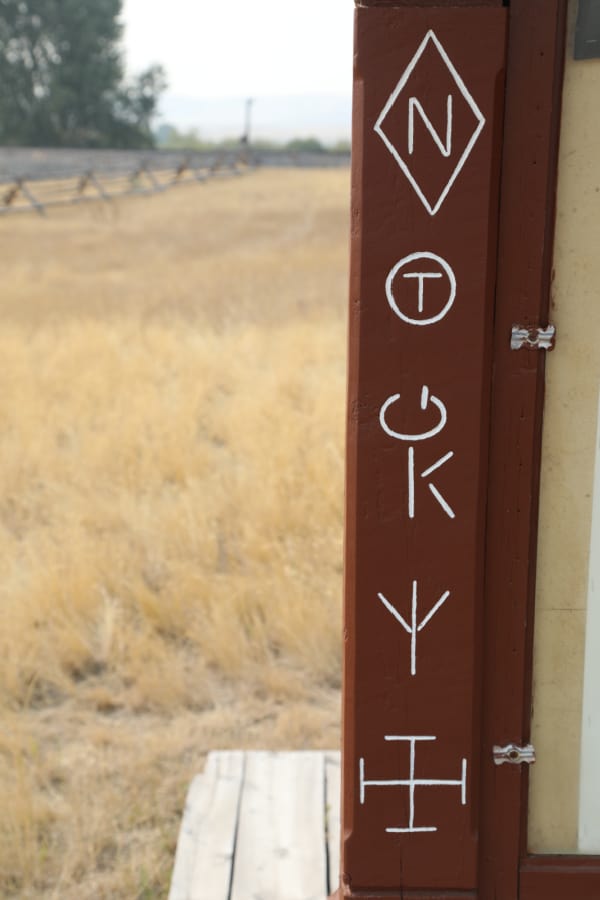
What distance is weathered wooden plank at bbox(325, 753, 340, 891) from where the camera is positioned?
9.19ft

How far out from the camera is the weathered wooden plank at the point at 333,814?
9.19ft

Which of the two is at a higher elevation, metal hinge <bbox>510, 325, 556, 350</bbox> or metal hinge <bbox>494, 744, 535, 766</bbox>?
metal hinge <bbox>510, 325, 556, 350</bbox>

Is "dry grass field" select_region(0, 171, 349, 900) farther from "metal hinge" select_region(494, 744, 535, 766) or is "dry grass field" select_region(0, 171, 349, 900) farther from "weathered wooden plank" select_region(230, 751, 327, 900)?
"metal hinge" select_region(494, 744, 535, 766)

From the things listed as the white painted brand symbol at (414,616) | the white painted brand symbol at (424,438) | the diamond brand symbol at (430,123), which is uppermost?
the diamond brand symbol at (430,123)

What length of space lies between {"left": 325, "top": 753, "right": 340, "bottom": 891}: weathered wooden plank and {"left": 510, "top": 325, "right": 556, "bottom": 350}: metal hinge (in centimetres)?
166

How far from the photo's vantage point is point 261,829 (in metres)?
2.97

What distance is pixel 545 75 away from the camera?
170 cm

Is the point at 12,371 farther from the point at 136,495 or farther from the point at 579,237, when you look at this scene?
the point at 579,237

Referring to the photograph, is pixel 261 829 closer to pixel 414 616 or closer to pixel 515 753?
pixel 515 753

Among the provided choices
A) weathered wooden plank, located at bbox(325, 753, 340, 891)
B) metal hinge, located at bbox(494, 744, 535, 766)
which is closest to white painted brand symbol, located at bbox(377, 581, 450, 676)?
metal hinge, located at bbox(494, 744, 535, 766)

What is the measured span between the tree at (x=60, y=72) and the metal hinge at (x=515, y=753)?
156 ft

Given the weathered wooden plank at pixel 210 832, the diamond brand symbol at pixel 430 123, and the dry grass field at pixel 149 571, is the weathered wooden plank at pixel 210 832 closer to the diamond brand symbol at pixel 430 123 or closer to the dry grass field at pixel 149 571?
the dry grass field at pixel 149 571

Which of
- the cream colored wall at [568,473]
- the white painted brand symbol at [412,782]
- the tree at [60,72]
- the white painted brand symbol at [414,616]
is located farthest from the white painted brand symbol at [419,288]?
the tree at [60,72]

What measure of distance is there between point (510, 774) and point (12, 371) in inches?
277
